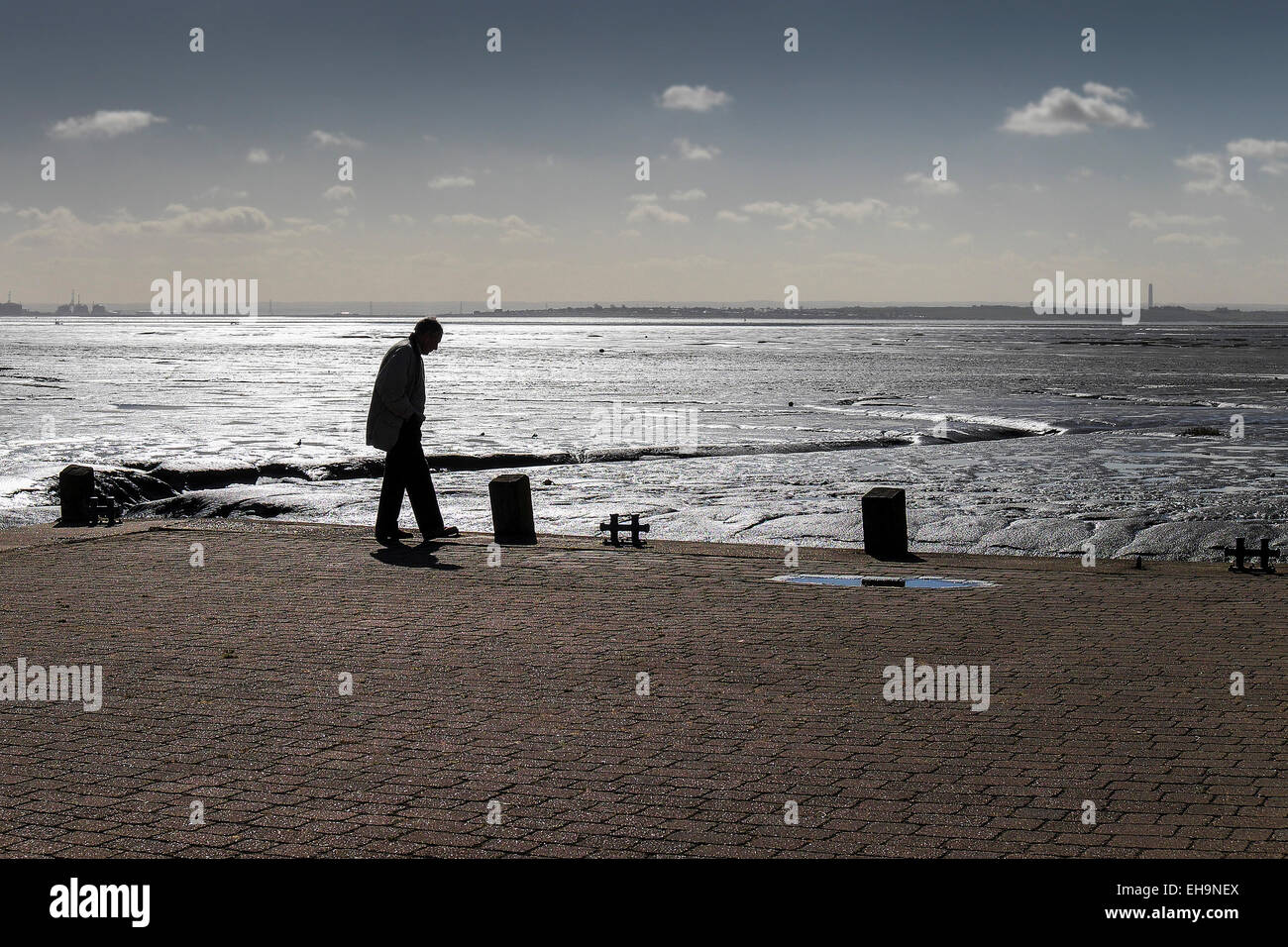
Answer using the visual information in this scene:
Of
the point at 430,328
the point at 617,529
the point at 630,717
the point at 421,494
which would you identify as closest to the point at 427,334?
the point at 430,328

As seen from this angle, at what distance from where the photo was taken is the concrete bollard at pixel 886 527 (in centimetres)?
1138

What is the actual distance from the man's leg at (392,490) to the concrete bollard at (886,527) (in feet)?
12.9

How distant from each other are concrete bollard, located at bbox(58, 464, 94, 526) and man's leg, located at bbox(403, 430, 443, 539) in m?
3.19

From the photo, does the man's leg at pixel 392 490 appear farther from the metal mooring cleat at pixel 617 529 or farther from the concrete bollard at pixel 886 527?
the concrete bollard at pixel 886 527

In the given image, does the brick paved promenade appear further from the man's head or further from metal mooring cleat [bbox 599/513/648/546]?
the man's head

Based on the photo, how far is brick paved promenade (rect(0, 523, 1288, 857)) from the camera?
15.6ft

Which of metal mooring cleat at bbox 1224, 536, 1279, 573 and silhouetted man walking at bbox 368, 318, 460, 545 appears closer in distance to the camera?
metal mooring cleat at bbox 1224, 536, 1279, 573

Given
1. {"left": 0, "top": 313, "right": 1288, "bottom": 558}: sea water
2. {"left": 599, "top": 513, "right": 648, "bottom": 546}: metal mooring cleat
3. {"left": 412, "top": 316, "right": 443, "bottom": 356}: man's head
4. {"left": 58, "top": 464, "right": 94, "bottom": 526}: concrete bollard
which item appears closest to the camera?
{"left": 599, "top": 513, "right": 648, "bottom": 546}: metal mooring cleat

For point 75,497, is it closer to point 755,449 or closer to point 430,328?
point 430,328

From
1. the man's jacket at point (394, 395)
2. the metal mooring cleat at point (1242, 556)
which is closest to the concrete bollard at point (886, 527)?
the metal mooring cleat at point (1242, 556)

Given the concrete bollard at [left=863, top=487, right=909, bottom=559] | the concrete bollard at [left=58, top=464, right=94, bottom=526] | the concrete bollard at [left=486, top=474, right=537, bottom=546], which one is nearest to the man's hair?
the concrete bollard at [left=486, top=474, right=537, bottom=546]

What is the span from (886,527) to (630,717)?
561cm

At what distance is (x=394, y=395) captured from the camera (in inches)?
485
